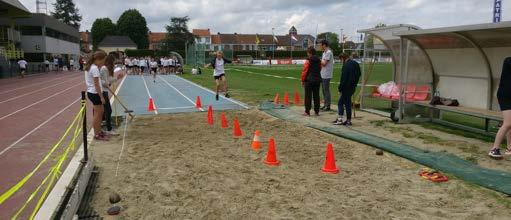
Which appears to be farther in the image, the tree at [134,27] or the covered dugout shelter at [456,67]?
the tree at [134,27]

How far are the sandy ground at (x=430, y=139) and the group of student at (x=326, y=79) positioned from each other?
0.43 m

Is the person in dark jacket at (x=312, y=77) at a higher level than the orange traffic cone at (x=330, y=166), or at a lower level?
higher

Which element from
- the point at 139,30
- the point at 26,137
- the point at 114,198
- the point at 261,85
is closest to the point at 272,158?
the point at 114,198

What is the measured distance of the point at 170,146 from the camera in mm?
8016

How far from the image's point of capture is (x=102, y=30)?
412ft

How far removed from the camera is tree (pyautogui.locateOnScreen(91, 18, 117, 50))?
12519cm

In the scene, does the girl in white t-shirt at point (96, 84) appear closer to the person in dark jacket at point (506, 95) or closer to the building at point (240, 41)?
the person in dark jacket at point (506, 95)

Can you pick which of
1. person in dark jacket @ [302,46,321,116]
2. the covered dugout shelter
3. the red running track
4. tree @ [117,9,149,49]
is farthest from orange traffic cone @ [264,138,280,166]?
tree @ [117,9,149,49]

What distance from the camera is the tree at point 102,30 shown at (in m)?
125

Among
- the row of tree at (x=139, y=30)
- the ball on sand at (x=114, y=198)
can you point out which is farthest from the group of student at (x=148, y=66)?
the row of tree at (x=139, y=30)

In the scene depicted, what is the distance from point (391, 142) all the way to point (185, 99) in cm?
995

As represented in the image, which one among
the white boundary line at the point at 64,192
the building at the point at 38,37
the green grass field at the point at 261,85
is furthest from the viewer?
the building at the point at 38,37

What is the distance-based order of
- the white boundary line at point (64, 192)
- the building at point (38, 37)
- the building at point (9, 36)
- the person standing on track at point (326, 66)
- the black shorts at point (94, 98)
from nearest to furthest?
the white boundary line at point (64, 192), the black shorts at point (94, 98), the person standing on track at point (326, 66), the building at point (9, 36), the building at point (38, 37)

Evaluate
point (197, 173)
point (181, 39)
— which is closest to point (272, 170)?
point (197, 173)
